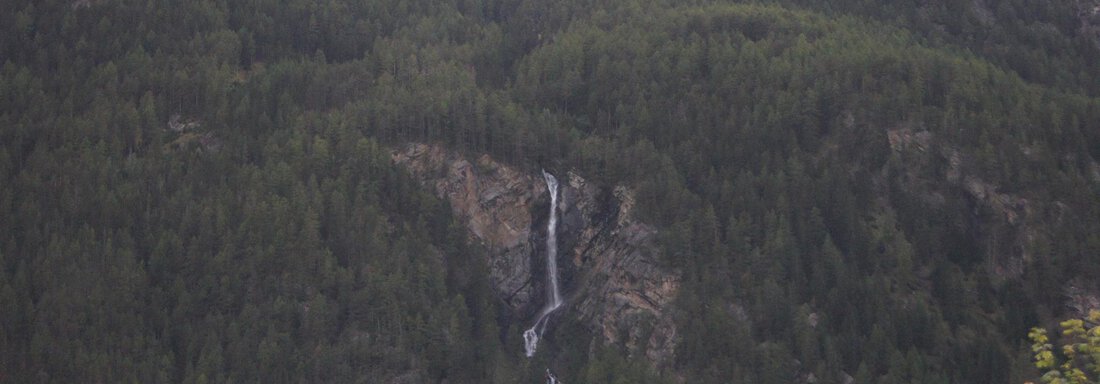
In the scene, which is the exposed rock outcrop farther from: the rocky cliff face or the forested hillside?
the rocky cliff face

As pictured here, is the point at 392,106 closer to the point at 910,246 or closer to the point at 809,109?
the point at 809,109

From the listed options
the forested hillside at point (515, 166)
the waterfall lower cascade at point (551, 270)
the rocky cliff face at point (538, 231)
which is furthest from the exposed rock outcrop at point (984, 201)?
the waterfall lower cascade at point (551, 270)

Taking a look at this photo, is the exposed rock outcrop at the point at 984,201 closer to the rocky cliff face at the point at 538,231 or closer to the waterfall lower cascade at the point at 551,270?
the rocky cliff face at the point at 538,231

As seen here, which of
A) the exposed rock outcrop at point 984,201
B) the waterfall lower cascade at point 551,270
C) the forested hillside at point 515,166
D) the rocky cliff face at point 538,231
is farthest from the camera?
the waterfall lower cascade at point 551,270

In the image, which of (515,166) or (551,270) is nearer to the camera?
(551,270)

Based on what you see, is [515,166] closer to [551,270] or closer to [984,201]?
[551,270]

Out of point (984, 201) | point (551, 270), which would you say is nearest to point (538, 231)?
point (551, 270)
